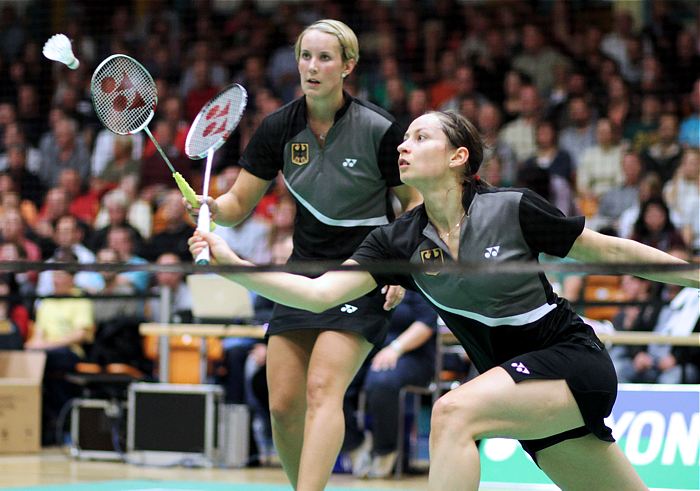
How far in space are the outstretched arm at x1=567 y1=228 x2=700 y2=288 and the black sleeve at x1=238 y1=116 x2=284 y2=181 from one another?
1.38m

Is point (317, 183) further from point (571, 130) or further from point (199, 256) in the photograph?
point (571, 130)

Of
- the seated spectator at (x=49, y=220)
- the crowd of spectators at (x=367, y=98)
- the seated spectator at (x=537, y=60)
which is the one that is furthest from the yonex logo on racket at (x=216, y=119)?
the seated spectator at (x=537, y=60)

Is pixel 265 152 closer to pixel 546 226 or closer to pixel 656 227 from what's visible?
pixel 546 226

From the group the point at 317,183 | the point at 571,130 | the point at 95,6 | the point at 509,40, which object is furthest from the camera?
the point at 95,6

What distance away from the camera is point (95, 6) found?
1422cm

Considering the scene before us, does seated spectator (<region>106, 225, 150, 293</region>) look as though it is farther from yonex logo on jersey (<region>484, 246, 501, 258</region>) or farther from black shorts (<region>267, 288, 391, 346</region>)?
yonex logo on jersey (<region>484, 246, 501, 258</region>)

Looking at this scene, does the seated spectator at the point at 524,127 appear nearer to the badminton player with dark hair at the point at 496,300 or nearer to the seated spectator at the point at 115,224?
the seated spectator at the point at 115,224

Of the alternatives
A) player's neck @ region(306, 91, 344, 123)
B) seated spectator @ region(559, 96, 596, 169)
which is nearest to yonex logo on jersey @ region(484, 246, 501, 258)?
player's neck @ region(306, 91, 344, 123)

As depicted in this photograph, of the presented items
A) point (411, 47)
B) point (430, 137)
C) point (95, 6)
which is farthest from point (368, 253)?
point (95, 6)

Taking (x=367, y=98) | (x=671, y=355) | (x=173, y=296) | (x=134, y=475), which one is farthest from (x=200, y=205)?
(x=367, y=98)

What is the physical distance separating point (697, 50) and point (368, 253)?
741cm

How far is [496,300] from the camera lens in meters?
3.73

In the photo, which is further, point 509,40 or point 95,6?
point 95,6

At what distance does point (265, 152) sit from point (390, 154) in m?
0.48
